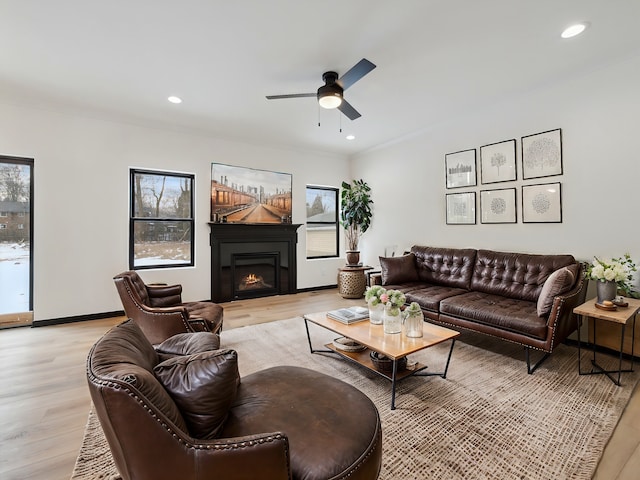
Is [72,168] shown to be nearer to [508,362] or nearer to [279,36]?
[279,36]

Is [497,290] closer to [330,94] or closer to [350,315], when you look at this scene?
[350,315]

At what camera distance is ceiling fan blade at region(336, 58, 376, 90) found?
249 cm

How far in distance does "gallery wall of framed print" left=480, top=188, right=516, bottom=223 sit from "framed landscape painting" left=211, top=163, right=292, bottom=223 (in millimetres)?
3363

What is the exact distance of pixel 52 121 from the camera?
3.92m

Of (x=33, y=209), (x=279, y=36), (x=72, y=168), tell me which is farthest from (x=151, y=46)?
(x=33, y=209)

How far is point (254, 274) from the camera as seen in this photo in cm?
560

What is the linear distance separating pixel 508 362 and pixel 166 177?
16.9 feet

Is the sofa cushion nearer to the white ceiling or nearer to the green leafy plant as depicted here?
the white ceiling

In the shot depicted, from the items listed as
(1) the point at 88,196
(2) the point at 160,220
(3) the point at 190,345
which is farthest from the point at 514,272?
(1) the point at 88,196

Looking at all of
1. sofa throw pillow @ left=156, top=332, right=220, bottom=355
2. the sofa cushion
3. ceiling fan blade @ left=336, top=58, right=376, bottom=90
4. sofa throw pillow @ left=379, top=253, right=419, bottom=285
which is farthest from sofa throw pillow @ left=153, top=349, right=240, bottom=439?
sofa throw pillow @ left=379, top=253, right=419, bottom=285

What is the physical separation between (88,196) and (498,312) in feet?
17.3

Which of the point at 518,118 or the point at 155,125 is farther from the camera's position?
the point at 155,125

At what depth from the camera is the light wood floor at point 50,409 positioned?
5.36 ft

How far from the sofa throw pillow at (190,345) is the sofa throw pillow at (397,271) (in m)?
3.03
